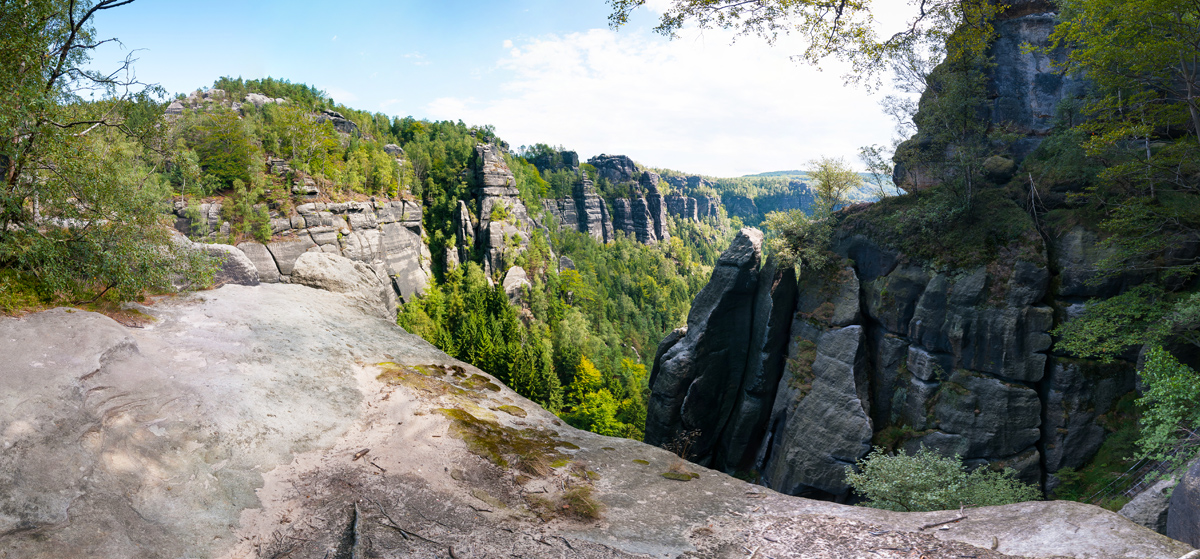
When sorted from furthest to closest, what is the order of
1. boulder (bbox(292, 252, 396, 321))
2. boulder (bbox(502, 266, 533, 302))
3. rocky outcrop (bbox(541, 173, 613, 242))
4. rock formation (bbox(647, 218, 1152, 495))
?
rocky outcrop (bbox(541, 173, 613, 242))
boulder (bbox(502, 266, 533, 302))
boulder (bbox(292, 252, 396, 321))
rock formation (bbox(647, 218, 1152, 495))

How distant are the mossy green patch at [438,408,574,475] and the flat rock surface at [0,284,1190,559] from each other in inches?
1.9

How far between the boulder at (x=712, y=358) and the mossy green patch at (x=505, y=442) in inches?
543

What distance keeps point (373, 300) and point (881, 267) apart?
20.7 metres

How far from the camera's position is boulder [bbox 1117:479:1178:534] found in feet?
27.8

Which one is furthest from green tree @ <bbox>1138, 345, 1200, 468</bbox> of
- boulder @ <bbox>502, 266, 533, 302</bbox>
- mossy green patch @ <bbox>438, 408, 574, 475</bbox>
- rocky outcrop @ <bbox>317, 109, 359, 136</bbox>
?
rocky outcrop @ <bbox>317, 109, 359, 136</bbox>

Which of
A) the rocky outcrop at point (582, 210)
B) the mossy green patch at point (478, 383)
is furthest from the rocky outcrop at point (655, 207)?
the mossy green patch at point (478, 383)

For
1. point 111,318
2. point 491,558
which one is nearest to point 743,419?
point 491,558

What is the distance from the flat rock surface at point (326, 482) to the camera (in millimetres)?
5426

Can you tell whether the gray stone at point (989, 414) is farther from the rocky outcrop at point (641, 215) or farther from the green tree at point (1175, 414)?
the rocky outcrop at point (641, 215)

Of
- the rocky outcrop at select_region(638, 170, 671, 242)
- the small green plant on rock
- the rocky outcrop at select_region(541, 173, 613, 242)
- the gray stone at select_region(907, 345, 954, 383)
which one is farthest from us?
the rocky outcrop at select_region(638, 170, 671, 242)

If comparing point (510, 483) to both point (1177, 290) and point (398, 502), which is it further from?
point (1177, 290)

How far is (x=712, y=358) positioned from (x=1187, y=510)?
1685 cm

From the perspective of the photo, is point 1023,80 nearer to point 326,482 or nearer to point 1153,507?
point 1153,507

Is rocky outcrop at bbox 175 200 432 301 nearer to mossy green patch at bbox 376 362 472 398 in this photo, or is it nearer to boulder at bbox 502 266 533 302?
boulder at bbox 502 266 533 302
